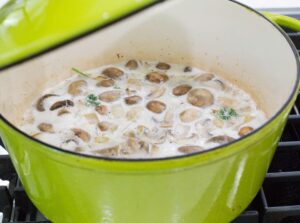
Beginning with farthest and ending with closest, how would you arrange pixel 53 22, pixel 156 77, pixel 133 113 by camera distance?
pixel 156 77 < pixel 133 113 < pixel 53 22

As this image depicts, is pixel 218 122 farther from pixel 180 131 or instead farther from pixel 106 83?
pixel 106 83

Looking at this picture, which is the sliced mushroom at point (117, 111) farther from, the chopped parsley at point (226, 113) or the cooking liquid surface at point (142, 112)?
the chopped parsley at point (226, 113)

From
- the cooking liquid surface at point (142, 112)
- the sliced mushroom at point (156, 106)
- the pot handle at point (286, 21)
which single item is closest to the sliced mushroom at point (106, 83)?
the cooking liquid surface at point (142, 112)

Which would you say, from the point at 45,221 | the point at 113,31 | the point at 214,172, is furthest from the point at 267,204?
the point at 113,31

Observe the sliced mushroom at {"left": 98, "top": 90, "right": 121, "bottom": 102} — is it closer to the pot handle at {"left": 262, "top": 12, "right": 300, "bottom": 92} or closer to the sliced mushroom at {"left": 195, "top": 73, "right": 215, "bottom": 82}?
the sliced mushroom at {"left": 195, "top": 73, "right": 215, "bottom": 82}

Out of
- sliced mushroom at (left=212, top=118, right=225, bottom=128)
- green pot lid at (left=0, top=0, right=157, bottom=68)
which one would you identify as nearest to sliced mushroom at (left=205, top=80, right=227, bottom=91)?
sliced mushroom at (left=212, top=118, right=225, bottom=128)

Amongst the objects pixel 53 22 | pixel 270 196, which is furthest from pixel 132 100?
pixel 53 22

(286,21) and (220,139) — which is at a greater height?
(286,21)
